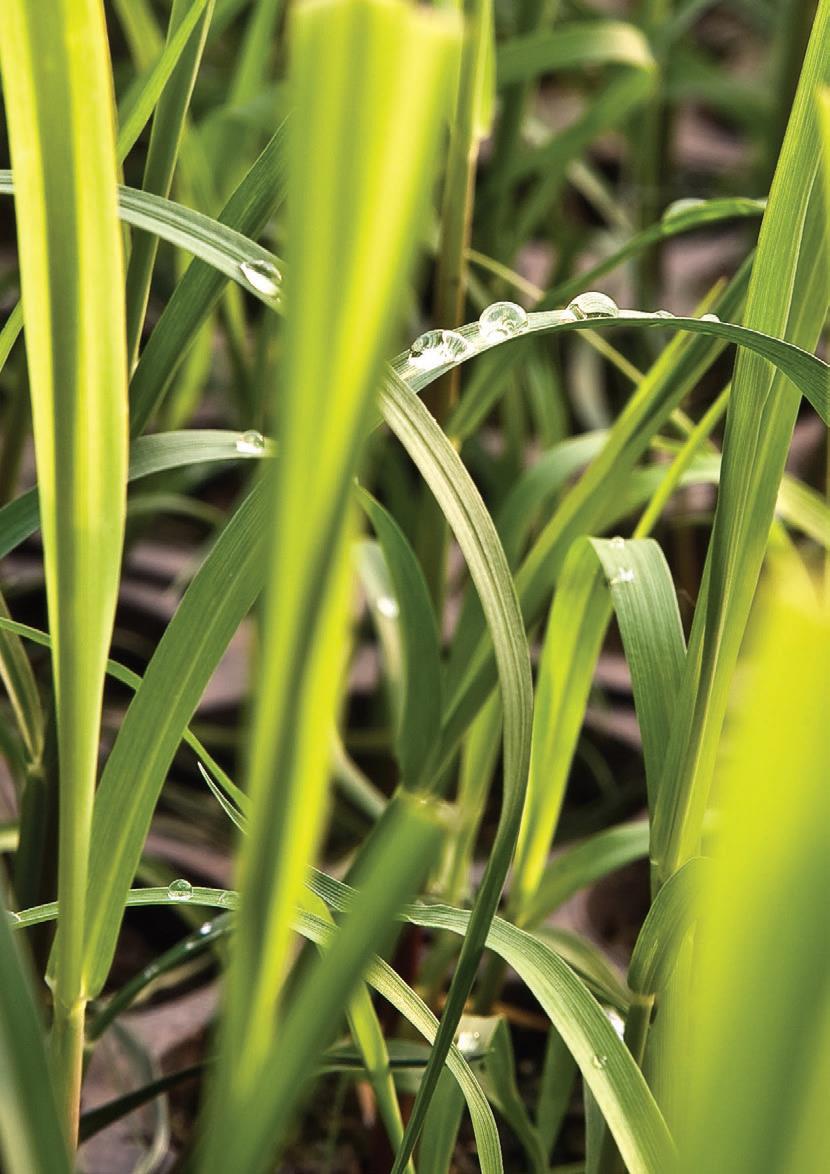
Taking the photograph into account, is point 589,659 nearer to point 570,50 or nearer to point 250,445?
point 250,445

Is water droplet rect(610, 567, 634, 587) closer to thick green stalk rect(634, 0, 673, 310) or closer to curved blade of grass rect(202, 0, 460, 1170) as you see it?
curved blade of grass rect(202, 0, 460, 1170)

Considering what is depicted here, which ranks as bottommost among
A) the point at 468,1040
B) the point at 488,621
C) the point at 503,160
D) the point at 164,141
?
the point at 468,1040

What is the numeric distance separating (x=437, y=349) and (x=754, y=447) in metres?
0.08

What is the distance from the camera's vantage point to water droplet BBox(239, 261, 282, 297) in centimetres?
25

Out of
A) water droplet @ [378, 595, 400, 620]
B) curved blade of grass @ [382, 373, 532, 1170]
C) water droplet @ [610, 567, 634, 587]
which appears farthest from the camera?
water droplet @ [378, 595, 400, 620]

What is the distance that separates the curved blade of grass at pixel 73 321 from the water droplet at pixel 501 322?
111 mm

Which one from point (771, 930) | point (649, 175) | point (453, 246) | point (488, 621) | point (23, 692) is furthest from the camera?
point (649, 175)

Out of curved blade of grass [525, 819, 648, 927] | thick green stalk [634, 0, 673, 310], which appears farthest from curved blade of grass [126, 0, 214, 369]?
thick green stalk [634, 0, 673, 310]

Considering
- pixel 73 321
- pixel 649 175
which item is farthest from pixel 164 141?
pixel 649 175

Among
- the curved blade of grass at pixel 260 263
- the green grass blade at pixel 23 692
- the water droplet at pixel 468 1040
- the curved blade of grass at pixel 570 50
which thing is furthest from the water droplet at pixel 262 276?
the curved blade of grass at pixel 570 50

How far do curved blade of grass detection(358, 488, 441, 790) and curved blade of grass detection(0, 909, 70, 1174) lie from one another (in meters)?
0.18

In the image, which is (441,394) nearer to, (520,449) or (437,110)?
(520,449)

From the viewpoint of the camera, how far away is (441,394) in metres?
0.45

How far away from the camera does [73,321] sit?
7.6 inches
